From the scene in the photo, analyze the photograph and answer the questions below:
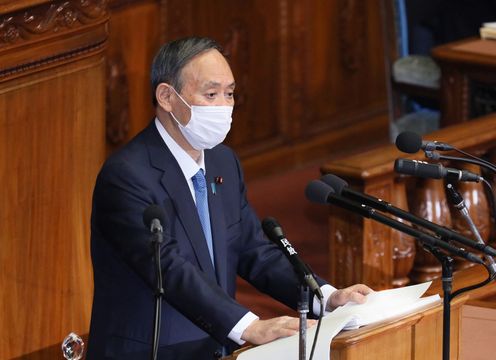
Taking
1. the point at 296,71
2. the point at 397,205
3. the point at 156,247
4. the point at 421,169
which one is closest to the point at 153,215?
the point at 156,247

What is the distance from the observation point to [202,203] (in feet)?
12.0

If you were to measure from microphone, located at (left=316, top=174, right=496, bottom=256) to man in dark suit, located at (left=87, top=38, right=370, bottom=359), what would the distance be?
0.46 m

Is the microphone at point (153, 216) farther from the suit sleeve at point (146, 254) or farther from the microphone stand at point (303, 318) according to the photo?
the suit sleeve at point (146, 254)

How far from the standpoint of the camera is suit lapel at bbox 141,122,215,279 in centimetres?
356

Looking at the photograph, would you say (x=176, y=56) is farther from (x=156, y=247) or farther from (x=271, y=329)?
(x=156, y=247)

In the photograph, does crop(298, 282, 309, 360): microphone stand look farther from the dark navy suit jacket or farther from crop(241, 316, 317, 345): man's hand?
the dark navy suit jacket

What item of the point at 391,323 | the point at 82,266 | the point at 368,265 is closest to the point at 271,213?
the point at 368,265

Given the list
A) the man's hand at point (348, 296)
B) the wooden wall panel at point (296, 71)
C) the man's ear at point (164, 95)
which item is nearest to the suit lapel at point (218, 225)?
the man's ear at point (164, 95)

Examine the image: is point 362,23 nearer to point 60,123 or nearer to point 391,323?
point 60,123

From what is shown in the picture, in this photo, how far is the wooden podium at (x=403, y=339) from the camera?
2936 mm

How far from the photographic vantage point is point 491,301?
409 cm

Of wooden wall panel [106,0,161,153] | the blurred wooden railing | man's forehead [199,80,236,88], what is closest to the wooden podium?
man's forehead [199,80,236,88]

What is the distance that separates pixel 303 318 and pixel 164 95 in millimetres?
1074

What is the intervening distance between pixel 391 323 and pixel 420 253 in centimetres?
195
